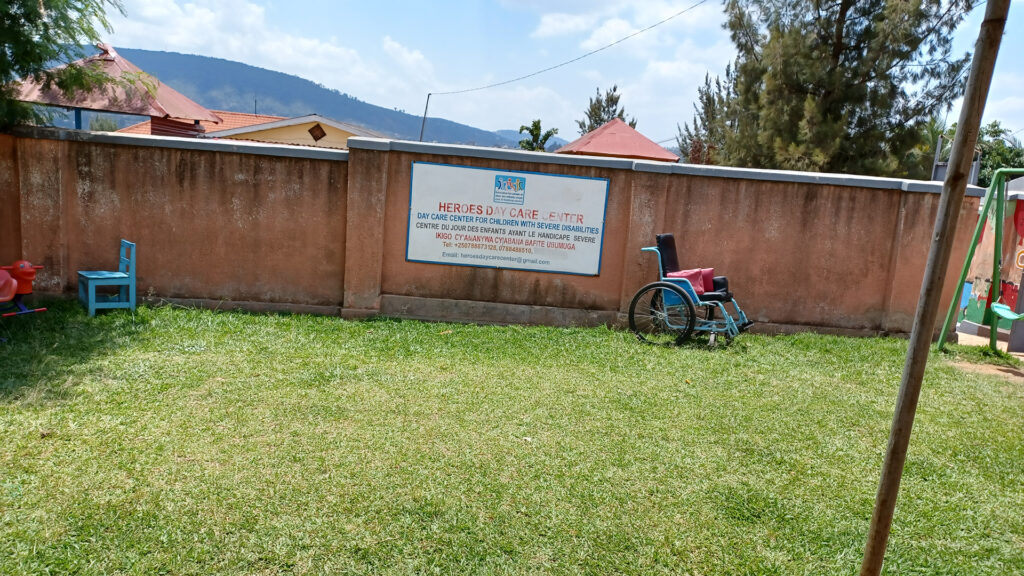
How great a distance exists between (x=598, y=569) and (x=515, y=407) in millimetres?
2145

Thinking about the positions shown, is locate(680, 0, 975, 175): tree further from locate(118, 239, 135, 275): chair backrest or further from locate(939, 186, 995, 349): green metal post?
locate(118, 239, 135, 275): chair backrest

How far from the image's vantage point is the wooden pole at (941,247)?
2.17m

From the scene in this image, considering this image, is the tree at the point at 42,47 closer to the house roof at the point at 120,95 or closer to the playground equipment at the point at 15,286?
the house roof at the point at 120,95

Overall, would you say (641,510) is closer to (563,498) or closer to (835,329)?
(563,498)

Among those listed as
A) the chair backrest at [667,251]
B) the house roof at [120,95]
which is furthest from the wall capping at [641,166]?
the house roof at [120,95]

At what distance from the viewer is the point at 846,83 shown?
1670 centimetres

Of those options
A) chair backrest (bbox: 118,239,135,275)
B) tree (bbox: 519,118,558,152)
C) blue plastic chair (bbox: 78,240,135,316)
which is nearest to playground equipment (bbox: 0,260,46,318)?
blue plastic chair (bbox: 78,240,135,316)

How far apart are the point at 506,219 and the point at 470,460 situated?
438 centimetres

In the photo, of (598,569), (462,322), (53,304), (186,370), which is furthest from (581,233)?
(53,304)

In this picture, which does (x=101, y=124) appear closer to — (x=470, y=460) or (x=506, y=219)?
(x=506, y=219)

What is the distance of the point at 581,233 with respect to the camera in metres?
8.07

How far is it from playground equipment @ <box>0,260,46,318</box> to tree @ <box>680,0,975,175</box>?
15846mm

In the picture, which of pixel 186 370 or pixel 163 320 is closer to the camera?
pixel 186 370

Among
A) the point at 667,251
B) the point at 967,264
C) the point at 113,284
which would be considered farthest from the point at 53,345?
the point at 967,264
